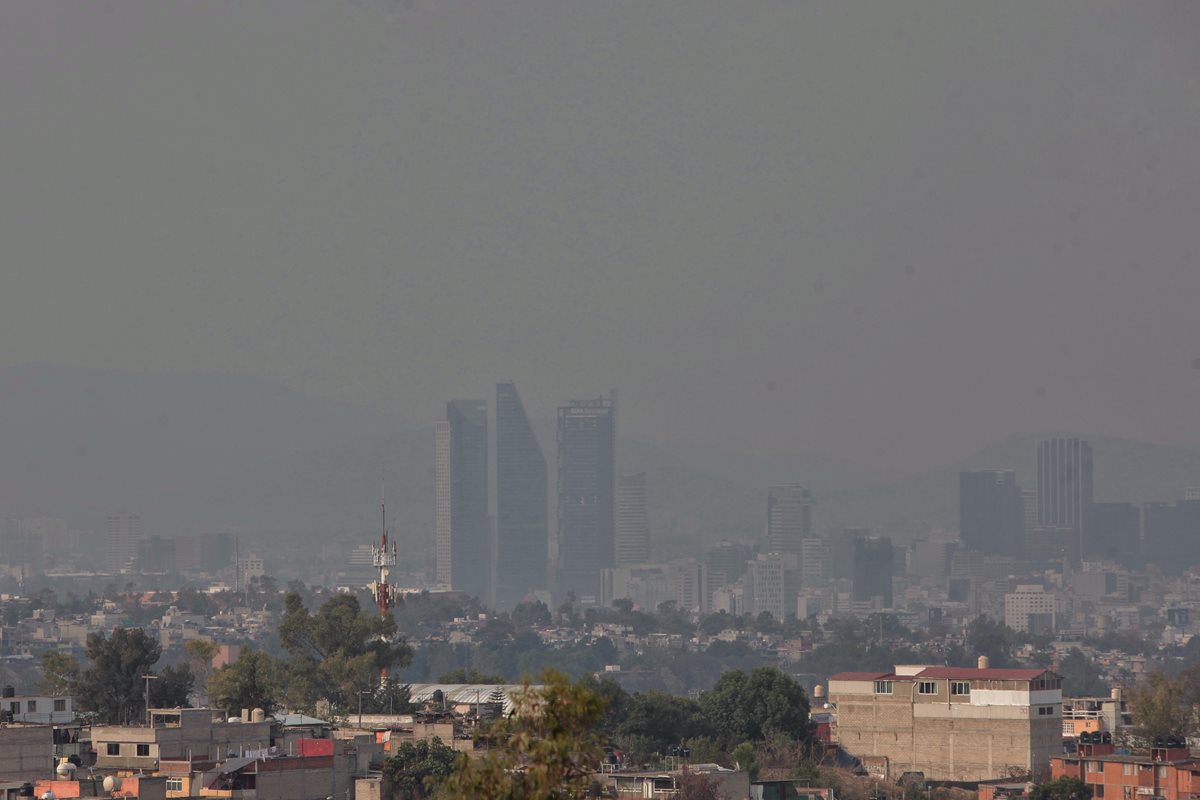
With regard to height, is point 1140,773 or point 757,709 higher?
point 757,709

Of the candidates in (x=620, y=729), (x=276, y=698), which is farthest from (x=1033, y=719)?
(x=276, y=698)

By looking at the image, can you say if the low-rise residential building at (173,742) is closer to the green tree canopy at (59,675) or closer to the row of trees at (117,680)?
the row of trees at (117,680)

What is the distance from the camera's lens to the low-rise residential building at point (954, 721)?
61.1m

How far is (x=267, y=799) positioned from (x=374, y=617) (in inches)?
1330

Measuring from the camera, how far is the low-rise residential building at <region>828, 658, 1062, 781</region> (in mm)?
61094

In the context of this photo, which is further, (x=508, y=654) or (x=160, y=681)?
(x=508, y=654)

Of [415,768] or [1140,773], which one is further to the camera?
[1140,773]

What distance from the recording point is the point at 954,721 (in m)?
62.6

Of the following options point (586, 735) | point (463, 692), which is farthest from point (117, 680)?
point (586, 735)

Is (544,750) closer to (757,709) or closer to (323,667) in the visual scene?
(757,709)

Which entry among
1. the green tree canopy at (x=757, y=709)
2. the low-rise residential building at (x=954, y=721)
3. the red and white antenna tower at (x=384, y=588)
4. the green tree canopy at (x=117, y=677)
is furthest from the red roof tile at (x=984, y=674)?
the green tree canopy at (x=117, y=677)

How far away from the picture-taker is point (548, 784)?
637 inches

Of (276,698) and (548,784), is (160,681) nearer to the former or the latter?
(276,698)

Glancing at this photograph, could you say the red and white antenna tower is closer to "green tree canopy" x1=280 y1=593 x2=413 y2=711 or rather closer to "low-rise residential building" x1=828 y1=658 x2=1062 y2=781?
"green tree canopy" x1=280 y1=593 x2=413 y2=711
